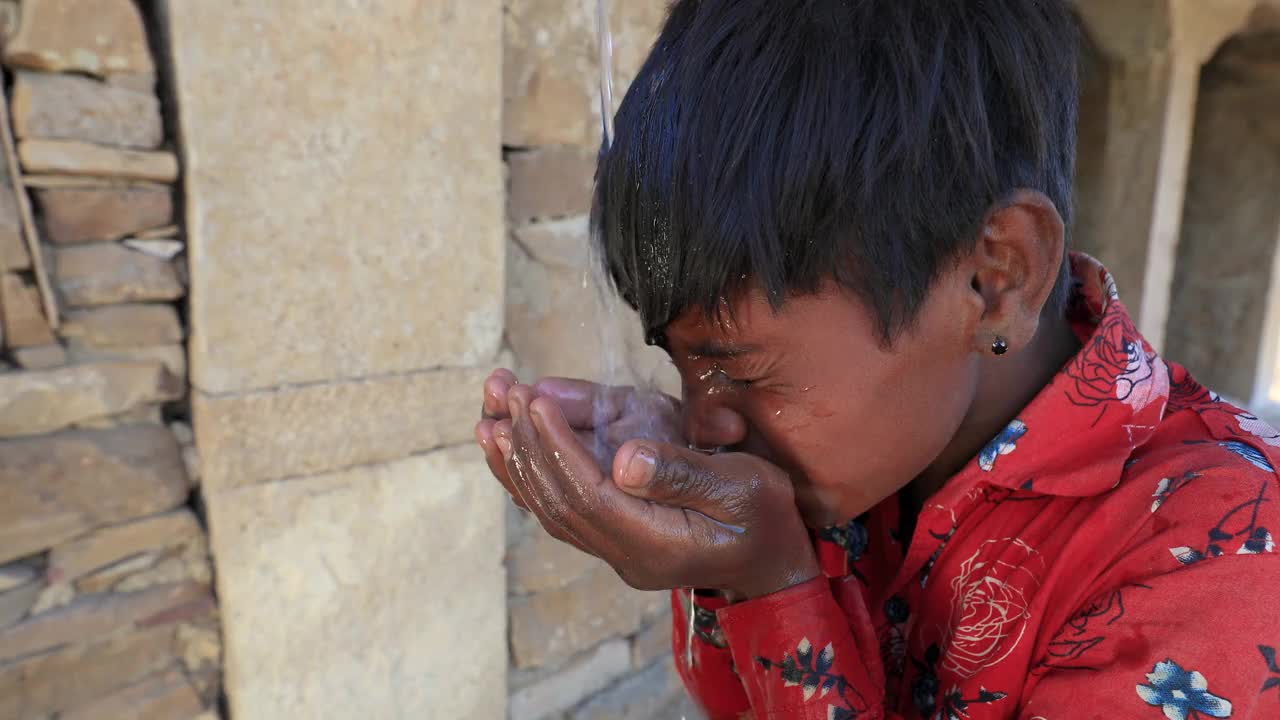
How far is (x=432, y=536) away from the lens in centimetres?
161

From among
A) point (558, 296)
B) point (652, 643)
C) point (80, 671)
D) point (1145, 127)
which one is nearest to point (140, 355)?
point (80, 671)

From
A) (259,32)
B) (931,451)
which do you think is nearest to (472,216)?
(259,32)

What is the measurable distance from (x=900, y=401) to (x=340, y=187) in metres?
0.97

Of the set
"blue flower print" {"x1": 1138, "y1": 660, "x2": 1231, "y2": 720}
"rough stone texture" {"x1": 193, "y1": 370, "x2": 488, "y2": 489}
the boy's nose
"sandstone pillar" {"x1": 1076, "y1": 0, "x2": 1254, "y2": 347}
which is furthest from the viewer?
"sandstone pillar" {"x1": 1076, "y1": 0, "x2": 1254, "y2": 347}

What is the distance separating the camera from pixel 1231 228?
3.90 metres

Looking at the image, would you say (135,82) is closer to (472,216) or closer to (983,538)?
(472,216)

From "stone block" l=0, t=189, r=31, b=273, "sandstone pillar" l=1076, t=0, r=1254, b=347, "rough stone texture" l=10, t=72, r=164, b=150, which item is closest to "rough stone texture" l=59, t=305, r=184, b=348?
"stone block" l=0, t=189, r=31, b=273

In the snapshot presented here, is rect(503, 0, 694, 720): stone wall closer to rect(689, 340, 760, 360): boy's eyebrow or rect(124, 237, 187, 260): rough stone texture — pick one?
rect(124, 237, 187, 260): rough stone texture

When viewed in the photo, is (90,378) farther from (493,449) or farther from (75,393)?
(493,449)

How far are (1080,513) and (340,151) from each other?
1.20 metres

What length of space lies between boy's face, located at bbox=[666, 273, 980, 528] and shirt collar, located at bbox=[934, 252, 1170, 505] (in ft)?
0.21

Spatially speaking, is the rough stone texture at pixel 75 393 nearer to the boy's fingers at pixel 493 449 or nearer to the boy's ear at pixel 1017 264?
the boy's fingers at pixel 493 449

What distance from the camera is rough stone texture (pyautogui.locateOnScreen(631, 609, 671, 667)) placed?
2.10m

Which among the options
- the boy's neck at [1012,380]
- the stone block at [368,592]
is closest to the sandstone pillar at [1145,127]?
the boy's neck at [1012,380]
